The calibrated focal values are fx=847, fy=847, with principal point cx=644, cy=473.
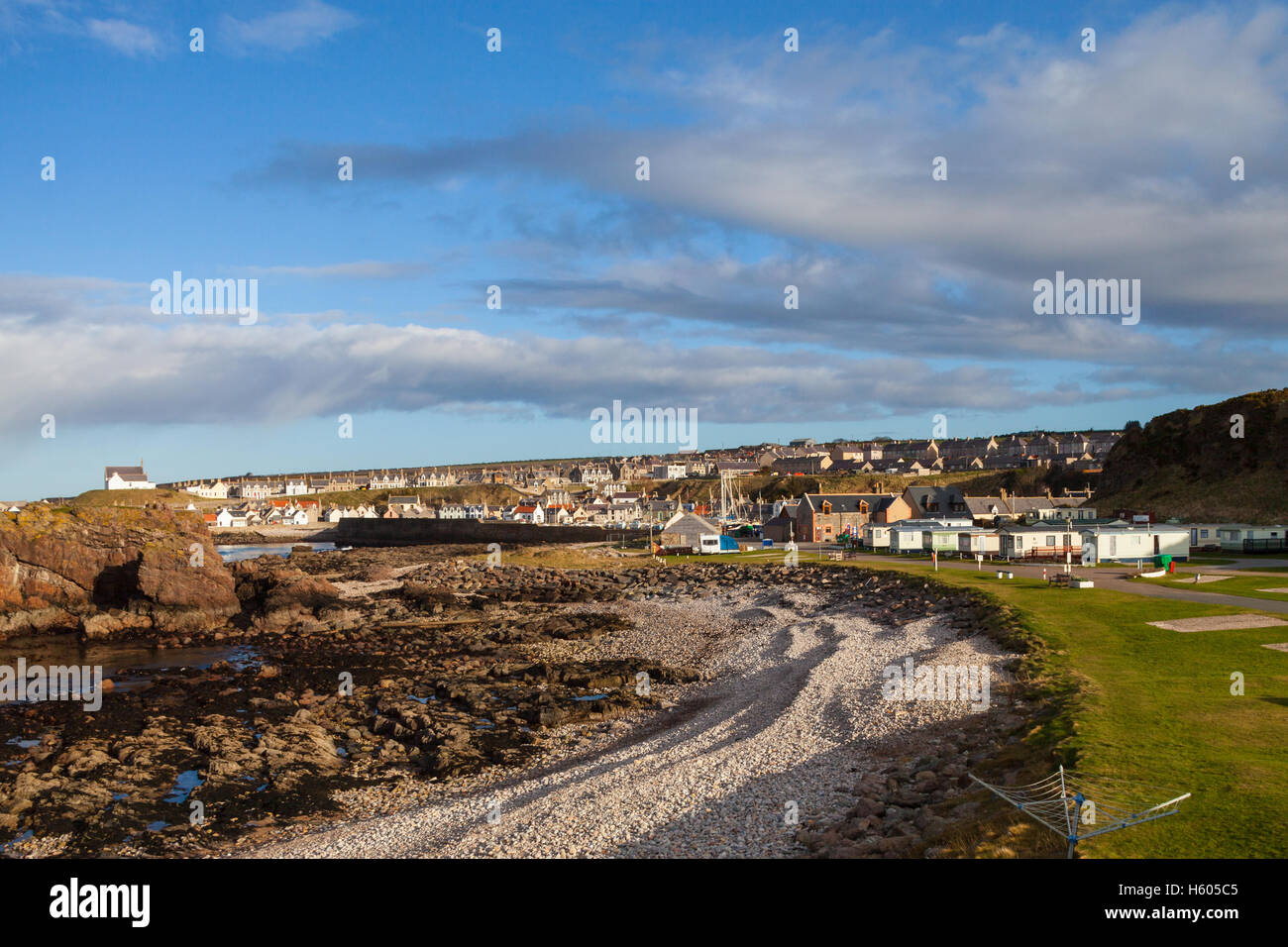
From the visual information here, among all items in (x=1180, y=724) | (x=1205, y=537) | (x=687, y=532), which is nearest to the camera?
(x=1180, y=724)

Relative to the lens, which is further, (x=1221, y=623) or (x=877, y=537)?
(x=877, y=537)

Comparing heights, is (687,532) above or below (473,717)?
above

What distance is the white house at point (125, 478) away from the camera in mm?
181625

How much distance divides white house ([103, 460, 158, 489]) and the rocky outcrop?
146 m

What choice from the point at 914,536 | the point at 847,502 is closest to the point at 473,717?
the point at 914,536

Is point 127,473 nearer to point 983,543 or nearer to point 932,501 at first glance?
point 932,501

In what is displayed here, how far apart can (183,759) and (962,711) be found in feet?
72.9

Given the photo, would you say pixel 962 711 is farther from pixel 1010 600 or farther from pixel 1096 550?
pixel 1096 550

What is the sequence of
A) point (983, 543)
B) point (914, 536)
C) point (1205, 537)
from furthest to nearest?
point (914, 536) < point (983, 543) < point (1205, 537)

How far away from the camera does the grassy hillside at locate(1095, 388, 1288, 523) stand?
8600 centimetres

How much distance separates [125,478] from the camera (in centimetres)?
18462

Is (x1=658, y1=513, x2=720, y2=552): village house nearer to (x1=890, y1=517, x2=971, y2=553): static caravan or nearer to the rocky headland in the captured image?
(x1=890, y1=517, x2=971, y2=553): static caravan

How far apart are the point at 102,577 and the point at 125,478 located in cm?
15337
